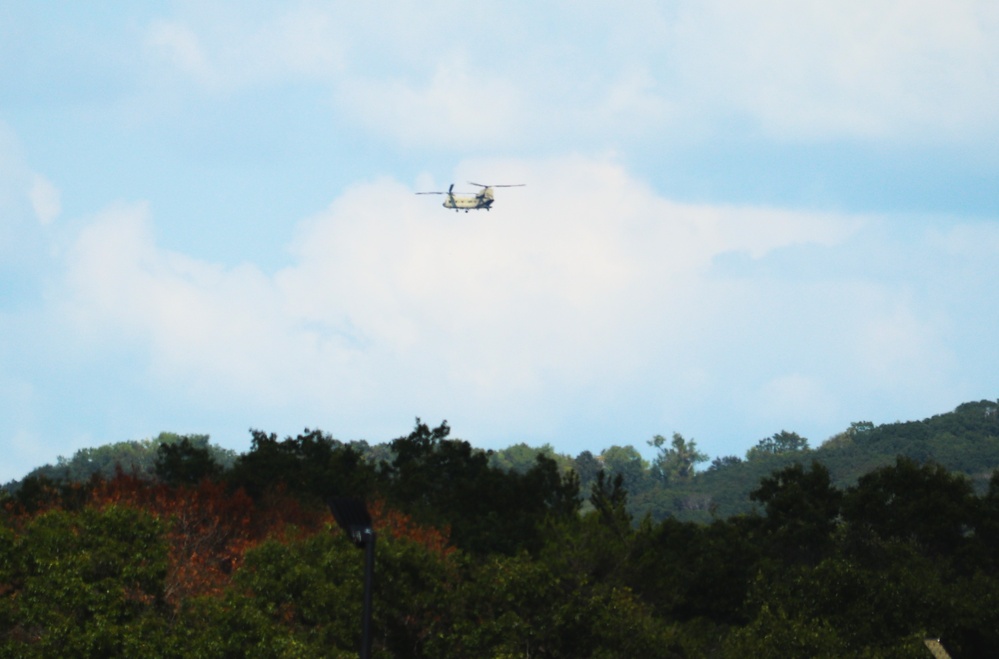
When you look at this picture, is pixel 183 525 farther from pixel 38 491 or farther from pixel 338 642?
pixel 338 642

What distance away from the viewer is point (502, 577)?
139 ft

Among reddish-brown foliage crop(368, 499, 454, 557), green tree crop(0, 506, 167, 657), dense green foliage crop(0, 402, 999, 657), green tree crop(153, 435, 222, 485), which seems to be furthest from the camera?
green tree crop(153, 435, 222, 485)

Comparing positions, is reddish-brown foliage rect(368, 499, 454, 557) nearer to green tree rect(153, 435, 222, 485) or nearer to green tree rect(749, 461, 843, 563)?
green tree rect(153, 435, 222, 485)

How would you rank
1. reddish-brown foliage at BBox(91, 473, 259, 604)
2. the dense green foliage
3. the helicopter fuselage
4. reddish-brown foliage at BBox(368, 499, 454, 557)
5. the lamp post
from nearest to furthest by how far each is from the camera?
the lamp post < the dense green foliage < reddish-brown foliage at BBox(91, 473, 259, 604) < reddish-brown foliage at BBox(368, 499, 454, 557) < the helicopter fuselage

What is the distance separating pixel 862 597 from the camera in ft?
147

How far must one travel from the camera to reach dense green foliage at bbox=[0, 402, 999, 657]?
36.5 metres

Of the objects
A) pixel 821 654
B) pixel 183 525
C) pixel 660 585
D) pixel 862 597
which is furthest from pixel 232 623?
pixel 660 585

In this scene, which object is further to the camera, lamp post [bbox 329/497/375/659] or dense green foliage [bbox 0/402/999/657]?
dense green foliage [bbox 0/402/999/657]

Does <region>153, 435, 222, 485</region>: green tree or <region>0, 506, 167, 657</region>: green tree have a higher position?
<region>153, 435, 222, 485</region>: green tree

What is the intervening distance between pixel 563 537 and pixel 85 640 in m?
32.7

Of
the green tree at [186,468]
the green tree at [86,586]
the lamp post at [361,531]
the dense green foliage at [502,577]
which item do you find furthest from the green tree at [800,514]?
the lamp post at [361,531]

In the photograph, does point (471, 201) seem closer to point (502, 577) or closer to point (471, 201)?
point (471, 201)

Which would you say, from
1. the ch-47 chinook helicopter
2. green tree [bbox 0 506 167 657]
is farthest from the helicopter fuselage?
green tree [bbox 0 506 167 657]

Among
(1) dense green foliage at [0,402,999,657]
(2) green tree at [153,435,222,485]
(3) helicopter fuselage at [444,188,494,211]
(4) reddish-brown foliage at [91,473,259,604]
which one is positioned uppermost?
(3) helicopter fuselage at [444,188,494,211]
